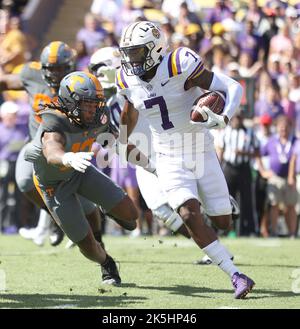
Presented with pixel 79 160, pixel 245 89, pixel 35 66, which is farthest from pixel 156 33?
pixel 245 89

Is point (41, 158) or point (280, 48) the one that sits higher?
point (41, 158)

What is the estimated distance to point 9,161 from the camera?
446 inches

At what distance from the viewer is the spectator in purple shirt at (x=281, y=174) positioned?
10680 mm

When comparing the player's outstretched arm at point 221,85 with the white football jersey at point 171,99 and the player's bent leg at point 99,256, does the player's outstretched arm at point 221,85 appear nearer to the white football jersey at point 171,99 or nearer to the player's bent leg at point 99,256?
the white football jersey at point 171,99

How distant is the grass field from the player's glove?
114 centimetres

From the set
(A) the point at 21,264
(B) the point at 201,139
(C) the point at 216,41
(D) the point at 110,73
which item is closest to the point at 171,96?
(B) the point at 201,139

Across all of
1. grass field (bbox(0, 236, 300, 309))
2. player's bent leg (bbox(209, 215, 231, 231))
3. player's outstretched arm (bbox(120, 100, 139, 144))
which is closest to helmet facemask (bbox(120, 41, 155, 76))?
player's outstretched arm (bbox(120, 100, 139, 144))

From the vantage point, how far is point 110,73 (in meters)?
7.55

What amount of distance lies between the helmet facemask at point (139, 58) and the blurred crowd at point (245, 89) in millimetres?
3378

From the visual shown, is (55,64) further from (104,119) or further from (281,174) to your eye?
(281,174)

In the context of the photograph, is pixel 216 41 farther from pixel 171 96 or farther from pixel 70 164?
pixel 70 164

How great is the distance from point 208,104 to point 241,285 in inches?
48.1

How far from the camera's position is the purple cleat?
5680mm
